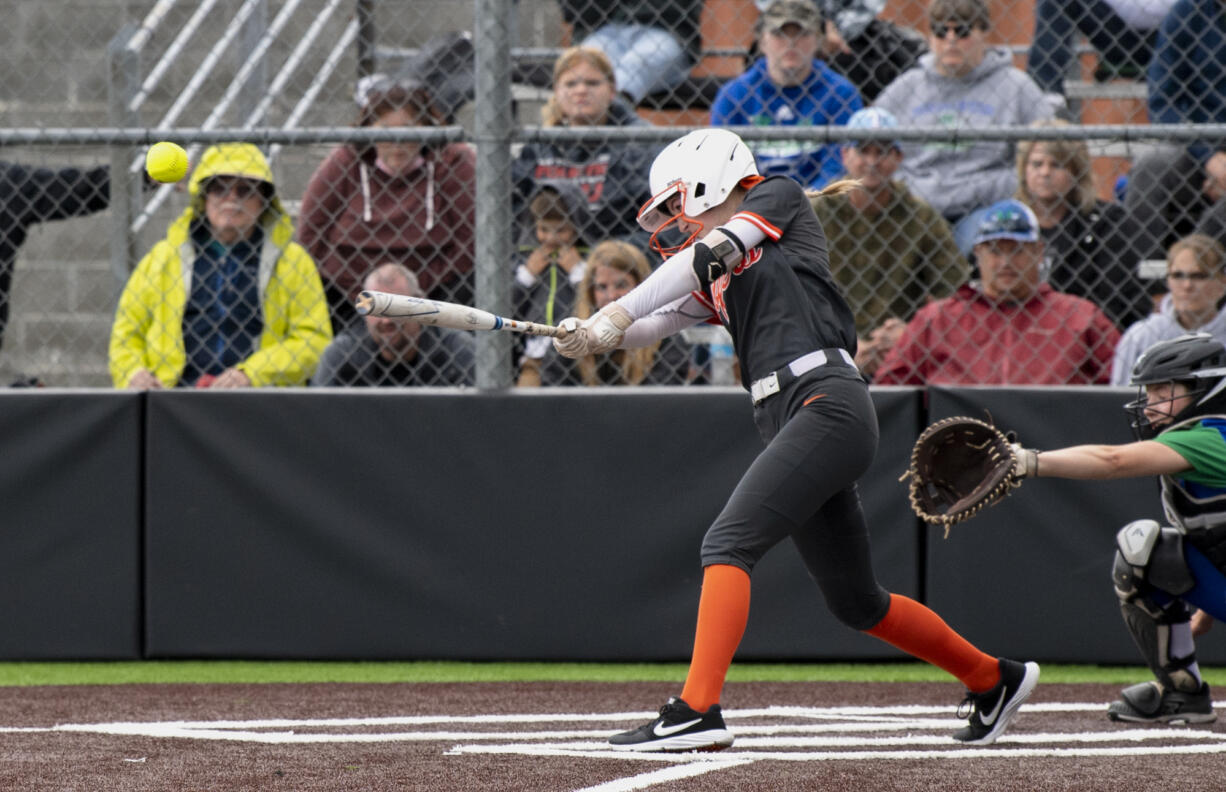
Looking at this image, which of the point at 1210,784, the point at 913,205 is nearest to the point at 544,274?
the point at 913,205

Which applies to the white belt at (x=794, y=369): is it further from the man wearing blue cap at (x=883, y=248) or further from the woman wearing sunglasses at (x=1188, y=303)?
the woman wearing sunglasses at (x=1188, y=303)

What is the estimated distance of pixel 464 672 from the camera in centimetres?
632

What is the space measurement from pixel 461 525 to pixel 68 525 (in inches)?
67.4

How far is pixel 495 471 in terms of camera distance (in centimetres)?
650

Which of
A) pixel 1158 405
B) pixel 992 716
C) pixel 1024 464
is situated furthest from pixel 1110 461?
pixel 992 716

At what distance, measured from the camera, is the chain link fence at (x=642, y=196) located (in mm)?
6477

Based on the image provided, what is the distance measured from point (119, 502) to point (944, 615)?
3618mm

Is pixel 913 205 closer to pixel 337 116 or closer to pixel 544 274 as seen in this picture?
pixel 544 274

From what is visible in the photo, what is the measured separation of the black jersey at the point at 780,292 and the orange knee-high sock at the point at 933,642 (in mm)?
785

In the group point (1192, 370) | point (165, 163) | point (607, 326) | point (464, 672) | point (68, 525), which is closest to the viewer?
point (607, 326)

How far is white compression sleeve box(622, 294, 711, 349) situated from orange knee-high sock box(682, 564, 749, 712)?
82 cm

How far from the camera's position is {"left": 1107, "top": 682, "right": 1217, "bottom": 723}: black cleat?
4922 mm

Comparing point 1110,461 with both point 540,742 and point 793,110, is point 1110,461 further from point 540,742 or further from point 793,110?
point 793,110

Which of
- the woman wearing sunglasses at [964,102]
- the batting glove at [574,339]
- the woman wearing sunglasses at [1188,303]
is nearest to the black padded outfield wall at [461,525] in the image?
the woman wearing sunglasses at [1188,303]
